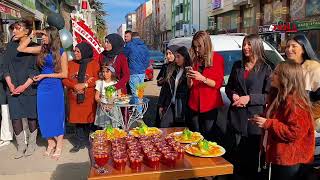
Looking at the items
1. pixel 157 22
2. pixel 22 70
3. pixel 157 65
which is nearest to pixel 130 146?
pixel 22 70

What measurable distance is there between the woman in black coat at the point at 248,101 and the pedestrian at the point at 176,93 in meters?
0.80

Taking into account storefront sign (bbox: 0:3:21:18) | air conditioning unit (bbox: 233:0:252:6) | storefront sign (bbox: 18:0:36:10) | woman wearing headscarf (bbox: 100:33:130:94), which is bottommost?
woman wearing headscarf (bbox: 100:33:130:94)

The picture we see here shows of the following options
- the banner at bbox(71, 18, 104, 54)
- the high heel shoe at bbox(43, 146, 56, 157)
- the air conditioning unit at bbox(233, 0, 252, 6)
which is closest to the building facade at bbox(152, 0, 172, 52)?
the air conditioning unit at bbox(233, 0, 252, 6)

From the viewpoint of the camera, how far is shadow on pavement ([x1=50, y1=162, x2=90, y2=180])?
15.5 ft

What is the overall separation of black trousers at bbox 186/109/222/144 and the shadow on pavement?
1.61m

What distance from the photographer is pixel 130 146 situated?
329 centimetres

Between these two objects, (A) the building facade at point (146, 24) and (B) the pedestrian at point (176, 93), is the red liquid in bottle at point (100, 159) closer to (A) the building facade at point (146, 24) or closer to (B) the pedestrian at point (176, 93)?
(B) the pedestrian at point (176, 93)

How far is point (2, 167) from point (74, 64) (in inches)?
73.1

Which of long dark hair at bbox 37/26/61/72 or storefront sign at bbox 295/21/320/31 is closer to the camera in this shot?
long dark hair at bbox 37/26/61/72

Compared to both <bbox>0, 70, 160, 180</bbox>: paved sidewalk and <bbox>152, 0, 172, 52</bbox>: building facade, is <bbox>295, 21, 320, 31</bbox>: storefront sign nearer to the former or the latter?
<bbox>0, 70, 160, 180</bbox>: paved sidewalk

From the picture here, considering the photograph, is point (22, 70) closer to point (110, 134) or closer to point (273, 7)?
point (110, 134)

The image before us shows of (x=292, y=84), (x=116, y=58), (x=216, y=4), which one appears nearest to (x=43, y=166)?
(x=116, y=58)

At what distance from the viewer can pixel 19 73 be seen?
5.20 metres

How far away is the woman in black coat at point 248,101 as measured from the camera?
3957mm
